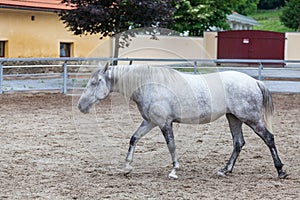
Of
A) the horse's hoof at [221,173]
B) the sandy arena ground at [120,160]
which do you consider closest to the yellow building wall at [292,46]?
the sandy arena ground at [120,160]

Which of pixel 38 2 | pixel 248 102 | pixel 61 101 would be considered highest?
pixel 38 2

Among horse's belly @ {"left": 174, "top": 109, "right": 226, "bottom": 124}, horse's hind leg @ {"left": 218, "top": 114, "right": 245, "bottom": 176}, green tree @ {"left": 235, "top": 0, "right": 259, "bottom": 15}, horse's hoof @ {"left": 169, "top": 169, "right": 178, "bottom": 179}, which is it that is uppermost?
green tree @ {"left": 235, "top": 0, "right": 259, "bottom": 15}

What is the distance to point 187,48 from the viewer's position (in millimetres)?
19875

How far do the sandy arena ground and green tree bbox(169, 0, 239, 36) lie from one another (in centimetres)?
1787

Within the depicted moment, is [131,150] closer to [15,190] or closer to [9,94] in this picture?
[15,190]

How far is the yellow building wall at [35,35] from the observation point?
21.9 m

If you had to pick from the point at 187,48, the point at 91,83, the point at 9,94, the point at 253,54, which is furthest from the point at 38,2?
the point at 91,83

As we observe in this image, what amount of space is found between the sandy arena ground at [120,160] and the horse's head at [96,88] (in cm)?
82

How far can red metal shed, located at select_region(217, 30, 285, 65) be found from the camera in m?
32.9

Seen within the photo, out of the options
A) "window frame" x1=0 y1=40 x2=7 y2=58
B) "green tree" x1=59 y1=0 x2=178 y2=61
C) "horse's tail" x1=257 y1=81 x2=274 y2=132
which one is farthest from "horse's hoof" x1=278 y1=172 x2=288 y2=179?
"window frame" x1=0 y1=40 x2=7 y2=58

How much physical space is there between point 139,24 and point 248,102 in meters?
10.3

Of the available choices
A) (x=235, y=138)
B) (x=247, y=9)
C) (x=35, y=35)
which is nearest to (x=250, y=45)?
(x=35, y=35)

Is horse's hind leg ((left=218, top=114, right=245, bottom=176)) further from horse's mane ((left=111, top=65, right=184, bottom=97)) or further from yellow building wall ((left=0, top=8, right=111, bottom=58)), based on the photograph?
yellow building wall ((left=0, top=8, right=111, bottom=58))

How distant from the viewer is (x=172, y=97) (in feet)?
23.3
